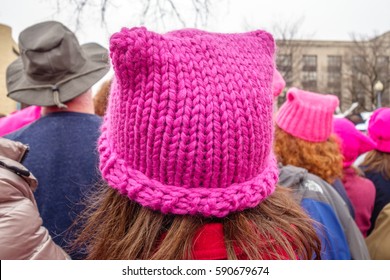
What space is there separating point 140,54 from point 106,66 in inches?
46.4

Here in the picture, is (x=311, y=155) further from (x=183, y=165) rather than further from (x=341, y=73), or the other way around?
(x=341, y=73)

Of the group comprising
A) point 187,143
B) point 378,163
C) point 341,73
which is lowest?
point 341,73

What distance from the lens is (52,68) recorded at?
196 centimetres

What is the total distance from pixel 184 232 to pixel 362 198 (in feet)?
7.19

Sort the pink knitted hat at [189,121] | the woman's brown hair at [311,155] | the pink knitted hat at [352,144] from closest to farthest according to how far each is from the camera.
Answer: the pink knitted hat at [189,121] → the woman's brown hair at [311,155] → the pink knitted hat at [352,144]

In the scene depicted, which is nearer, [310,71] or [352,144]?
[352,144]

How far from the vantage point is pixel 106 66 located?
2.09m

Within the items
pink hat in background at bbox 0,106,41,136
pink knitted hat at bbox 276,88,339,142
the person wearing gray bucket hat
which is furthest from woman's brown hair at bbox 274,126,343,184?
pink hat in background at bbox 0,106,41,136

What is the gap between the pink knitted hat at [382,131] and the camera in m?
3.13

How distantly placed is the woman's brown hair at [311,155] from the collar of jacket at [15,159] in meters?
1.57

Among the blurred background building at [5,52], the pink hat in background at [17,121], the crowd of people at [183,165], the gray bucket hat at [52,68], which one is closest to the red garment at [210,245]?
the crowd of people at [183,165]

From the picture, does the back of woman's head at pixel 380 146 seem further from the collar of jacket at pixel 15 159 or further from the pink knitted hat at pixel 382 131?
Result: the collar of jacket at pixel 15 159

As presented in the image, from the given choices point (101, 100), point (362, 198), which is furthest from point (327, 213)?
point (101, 100)
